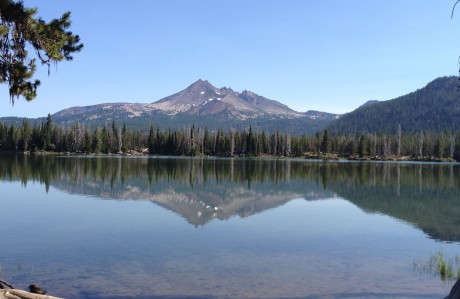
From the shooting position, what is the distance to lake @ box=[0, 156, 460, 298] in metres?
17.5

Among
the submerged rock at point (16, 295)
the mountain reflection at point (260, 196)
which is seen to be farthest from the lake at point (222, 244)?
the submerged rock at point (16, 295)

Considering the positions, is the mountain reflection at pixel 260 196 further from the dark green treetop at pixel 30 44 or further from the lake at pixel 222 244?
the dark green treetop at pixel 30 44

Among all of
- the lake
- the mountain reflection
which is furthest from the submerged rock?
the mountain reflection

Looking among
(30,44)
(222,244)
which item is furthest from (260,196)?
(30,44)

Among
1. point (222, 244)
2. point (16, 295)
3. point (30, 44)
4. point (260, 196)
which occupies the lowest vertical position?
point (222, 244)

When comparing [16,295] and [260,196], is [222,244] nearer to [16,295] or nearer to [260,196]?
[16,295]

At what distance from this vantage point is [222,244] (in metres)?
25.3

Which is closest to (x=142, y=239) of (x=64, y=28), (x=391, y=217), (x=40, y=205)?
(x=64, y=28)

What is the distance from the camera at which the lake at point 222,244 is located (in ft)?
57.3

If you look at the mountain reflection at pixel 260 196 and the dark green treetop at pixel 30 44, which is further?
the mountain reflection at pixel 260 196

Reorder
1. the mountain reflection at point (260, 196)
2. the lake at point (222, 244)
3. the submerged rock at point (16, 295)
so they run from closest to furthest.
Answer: the submerged rock at point (16, 295)
the lake at point (222, 244)
the mountain reflection at point (260, 196)

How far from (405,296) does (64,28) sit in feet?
53.4

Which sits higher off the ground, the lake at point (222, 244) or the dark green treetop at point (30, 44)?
the dark green treetop at point (30, 44)

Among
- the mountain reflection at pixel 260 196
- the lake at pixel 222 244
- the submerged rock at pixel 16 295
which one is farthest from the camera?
the mountain reflection at pixel 260 196
